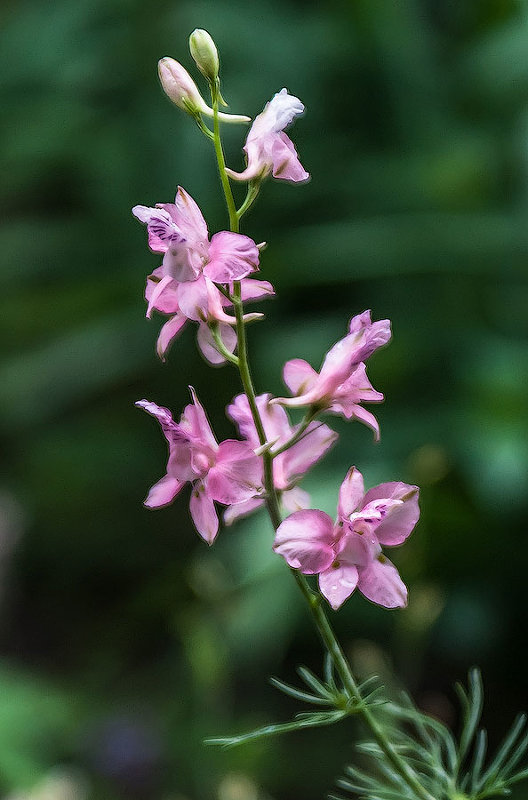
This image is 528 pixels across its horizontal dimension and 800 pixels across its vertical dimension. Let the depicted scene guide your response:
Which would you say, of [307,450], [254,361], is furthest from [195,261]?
[254,361]

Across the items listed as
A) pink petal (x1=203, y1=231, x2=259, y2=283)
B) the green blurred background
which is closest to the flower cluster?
pink petal (x1=203, y1=231, x2=259, y2=283)

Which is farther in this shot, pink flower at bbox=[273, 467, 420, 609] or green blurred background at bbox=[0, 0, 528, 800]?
green blurred background at bbox=[0, 0, 528, 800]

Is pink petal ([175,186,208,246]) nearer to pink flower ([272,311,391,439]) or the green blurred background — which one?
pink flower ([272,311,391,439])

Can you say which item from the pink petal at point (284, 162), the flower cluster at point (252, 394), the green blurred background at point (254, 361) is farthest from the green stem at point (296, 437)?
the green blurred background at point (254, 361)

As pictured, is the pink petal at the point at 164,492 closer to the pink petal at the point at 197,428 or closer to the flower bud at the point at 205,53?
the pink petal at the point at 197,428

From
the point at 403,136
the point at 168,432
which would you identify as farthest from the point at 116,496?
the point at 168,432

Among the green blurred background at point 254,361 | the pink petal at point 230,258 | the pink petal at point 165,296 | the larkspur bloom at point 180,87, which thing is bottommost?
the green blurred background at point 254,361
